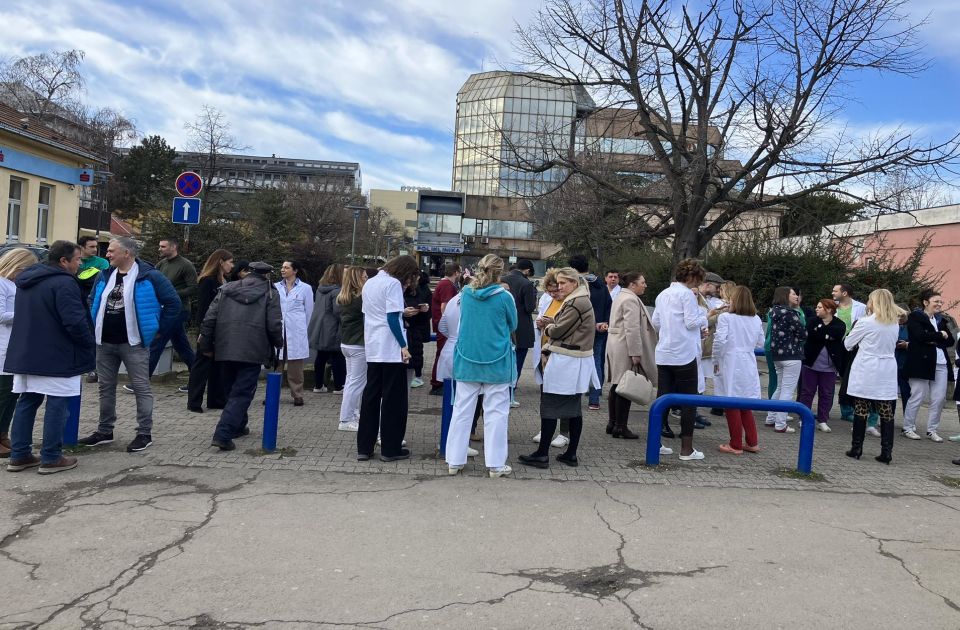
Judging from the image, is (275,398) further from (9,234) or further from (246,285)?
(9,234)

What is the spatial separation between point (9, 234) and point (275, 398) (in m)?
22.3

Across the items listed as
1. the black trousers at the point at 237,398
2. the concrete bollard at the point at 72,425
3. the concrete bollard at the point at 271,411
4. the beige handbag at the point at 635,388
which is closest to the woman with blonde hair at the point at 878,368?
the beige handbag at the point at 635,388

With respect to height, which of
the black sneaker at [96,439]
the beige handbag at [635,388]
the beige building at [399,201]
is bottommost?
the black sneaker at [96,439]

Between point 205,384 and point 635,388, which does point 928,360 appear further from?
point 205,384

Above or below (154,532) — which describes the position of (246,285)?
above

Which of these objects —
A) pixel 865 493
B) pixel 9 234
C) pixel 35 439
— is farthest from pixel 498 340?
pixel 9 234

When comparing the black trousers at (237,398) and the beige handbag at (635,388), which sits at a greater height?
the beige handbag at (635,388)

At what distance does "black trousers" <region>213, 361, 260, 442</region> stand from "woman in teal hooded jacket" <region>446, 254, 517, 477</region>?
1.99m

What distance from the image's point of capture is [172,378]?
1032cm

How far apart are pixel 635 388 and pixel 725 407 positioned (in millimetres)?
829

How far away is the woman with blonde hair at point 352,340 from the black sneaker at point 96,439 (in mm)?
2196

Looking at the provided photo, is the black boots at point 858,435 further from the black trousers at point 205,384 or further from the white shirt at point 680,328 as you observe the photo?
the black trousers at point 205,384

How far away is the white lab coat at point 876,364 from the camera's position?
7430 millimetres

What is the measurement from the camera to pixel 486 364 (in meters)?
6.14
